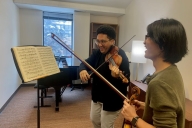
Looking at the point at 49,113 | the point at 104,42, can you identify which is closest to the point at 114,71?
the point at 104,42

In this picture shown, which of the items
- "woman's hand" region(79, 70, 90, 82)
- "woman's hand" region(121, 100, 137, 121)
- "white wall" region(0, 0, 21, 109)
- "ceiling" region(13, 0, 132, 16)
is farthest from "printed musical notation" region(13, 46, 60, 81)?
"ceiling" region(13, 0, 132, 16)

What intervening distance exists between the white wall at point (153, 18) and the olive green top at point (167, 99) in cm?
167

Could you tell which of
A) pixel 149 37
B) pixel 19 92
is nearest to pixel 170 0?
pixel 149 37

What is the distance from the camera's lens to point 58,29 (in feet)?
14.0

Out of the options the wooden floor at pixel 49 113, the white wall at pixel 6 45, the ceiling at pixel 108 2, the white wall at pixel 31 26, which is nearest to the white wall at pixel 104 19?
the ceiling at pixel 108 2

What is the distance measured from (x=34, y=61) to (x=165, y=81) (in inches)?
42.2

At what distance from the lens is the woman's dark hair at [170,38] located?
65 centimetres

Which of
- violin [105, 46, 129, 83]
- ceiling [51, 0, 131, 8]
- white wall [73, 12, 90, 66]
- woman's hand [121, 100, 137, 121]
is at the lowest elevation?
woman's hand [121, 100, 137, 121]

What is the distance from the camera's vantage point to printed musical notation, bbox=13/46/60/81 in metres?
1.16

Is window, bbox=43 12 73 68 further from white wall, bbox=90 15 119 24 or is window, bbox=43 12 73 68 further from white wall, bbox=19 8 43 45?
white wall, bbox=90 15 119 24

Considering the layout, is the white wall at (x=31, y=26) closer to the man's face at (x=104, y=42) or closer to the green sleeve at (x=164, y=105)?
the man's face at (x=104, y=42)

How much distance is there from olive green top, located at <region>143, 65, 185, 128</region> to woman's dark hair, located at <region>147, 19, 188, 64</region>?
0.08 m

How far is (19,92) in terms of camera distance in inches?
141

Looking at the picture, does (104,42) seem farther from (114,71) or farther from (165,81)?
(165,81)
